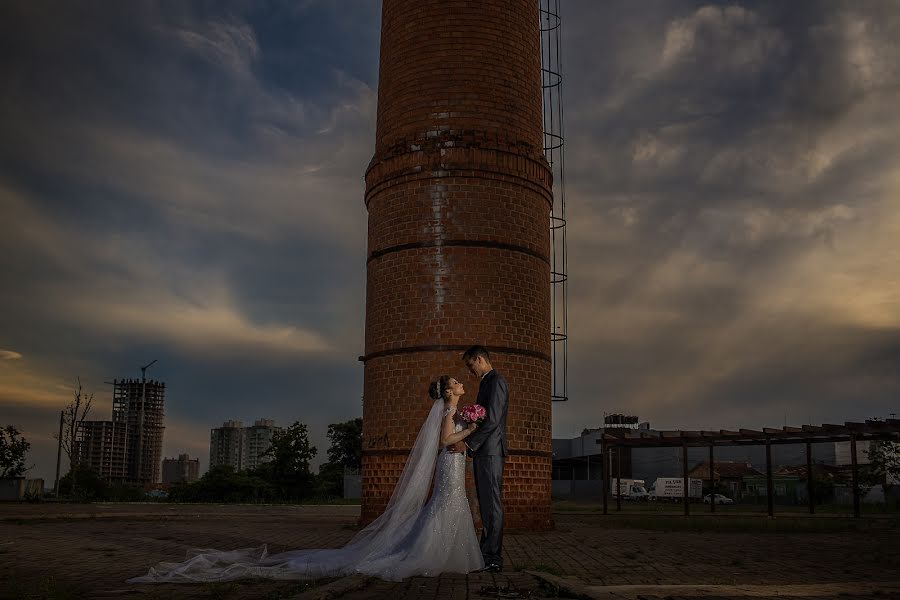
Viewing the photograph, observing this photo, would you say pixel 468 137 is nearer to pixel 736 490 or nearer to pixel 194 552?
pixel 194 552

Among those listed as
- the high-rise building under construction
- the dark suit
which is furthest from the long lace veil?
the high-rise building under construction

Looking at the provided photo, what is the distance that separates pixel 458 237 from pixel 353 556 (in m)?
8.07

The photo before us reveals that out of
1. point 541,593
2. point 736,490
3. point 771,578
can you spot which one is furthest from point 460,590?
point 736,490

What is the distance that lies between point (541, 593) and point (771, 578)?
337 centimetres

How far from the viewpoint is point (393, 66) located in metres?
17.2

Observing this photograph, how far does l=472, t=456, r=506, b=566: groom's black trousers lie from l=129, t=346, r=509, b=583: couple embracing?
1cm

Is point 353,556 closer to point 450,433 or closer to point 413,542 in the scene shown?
point 413,542

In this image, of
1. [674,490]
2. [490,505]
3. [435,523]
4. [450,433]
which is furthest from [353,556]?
[674,490]

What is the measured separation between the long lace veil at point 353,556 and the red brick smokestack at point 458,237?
18.4ft

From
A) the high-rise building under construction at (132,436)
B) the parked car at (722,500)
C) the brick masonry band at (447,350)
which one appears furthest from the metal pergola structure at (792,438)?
the high-rise building under construction at (132,436)

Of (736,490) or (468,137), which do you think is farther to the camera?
(736,490)

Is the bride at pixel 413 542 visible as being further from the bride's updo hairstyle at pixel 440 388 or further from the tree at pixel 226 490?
the tree at pixel 226 490

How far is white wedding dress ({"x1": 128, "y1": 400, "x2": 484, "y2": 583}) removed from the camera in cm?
845

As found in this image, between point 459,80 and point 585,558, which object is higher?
point 459,80
